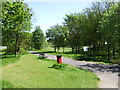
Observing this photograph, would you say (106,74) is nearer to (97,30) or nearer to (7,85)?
(7,85)

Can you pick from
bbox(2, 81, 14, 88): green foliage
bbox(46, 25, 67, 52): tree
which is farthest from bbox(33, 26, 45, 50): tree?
bbox(2, 81, 14, 88): green foliage

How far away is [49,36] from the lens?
179ft

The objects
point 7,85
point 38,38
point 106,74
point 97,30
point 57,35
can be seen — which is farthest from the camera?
point 38,38

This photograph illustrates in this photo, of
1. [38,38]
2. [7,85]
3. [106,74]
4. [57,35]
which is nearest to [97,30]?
[106,74]

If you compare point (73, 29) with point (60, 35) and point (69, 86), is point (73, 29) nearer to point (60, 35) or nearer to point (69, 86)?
point (60, 35)

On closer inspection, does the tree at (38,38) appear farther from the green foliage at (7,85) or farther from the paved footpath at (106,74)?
the green foliage at (7,85)

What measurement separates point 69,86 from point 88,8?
2929 centimetres

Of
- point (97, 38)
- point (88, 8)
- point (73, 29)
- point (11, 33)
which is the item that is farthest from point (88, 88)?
point (73, 29)

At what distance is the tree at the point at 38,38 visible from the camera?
7588 centimetres

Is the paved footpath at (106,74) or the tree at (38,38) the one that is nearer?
the paved footpath at (106,74)

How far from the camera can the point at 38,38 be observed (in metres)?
75.8

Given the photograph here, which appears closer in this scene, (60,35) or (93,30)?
(93,30)

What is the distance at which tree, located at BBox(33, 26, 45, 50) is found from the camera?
7588cm

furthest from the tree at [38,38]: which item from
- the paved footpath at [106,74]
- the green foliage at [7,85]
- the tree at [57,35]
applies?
the green foliage at [7,85]
